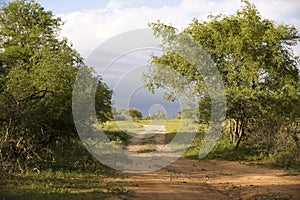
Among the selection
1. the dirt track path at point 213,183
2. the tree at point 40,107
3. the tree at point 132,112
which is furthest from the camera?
the tree at point 132,112

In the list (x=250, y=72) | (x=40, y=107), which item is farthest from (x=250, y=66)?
(x=40, y=107)

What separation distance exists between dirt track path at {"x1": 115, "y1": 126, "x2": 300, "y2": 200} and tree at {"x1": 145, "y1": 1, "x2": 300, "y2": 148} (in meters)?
3.17

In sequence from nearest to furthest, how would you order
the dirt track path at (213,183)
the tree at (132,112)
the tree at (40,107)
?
the dirt track path at (213,183) → the tree at (40,107) → the tree at (132,112)

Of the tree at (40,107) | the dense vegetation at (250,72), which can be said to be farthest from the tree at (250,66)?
the tree at (40,107)

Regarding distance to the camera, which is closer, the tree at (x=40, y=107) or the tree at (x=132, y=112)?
the tree at (x=40, y=107)

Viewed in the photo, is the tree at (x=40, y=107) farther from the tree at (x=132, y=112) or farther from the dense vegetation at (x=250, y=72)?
the dense vegetation at (x=250, y=72)

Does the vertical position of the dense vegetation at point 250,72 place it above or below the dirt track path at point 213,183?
above

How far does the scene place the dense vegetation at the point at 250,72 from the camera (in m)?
16.4

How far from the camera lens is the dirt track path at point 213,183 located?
9359 millimetres

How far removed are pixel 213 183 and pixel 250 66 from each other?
7161mm

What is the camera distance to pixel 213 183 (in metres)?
11.3

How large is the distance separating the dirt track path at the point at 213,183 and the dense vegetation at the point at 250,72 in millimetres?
2925

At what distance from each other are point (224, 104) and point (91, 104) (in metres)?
6.30

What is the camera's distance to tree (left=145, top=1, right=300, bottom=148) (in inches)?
649
